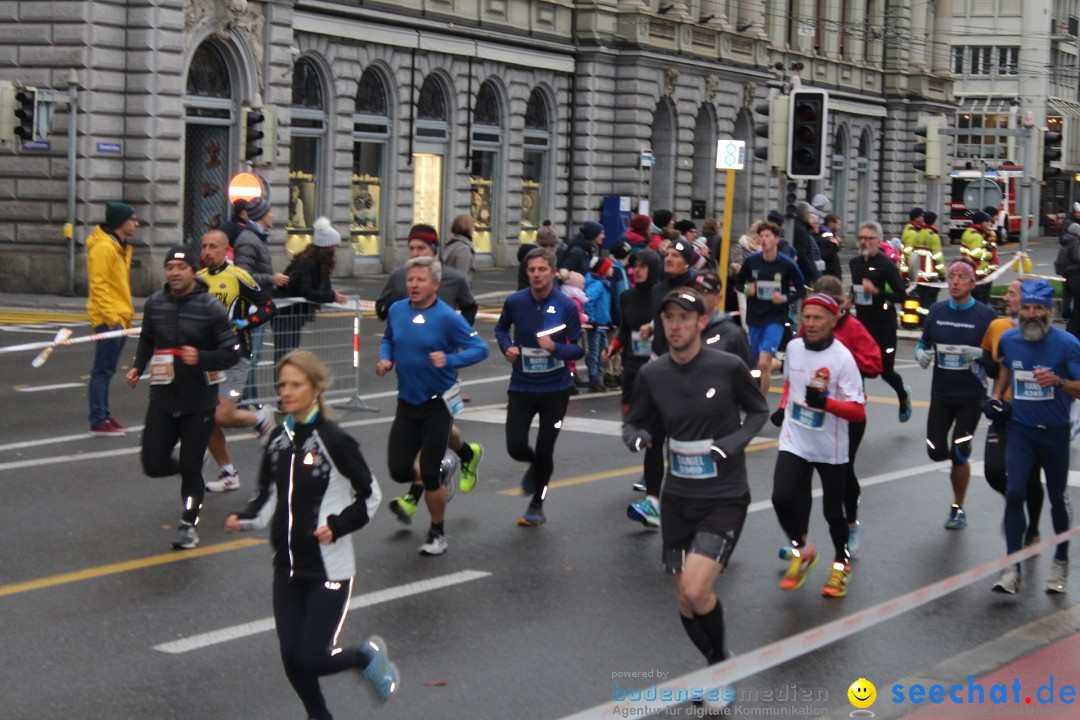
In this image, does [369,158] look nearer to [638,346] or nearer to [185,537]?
[638,346]

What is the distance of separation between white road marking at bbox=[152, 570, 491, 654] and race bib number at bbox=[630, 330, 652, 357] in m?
3.03

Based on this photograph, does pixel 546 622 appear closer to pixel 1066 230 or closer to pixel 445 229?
pixel 1066 230

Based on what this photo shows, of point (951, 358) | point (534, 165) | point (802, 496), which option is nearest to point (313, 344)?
point (951, 358)

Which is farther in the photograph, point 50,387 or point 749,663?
point 50,387

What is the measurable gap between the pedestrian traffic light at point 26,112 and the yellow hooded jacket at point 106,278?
1255cm

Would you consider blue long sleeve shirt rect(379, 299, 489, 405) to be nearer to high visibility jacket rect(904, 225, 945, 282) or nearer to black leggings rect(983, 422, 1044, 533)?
black leggings rect(983, 422, 1044, 533)

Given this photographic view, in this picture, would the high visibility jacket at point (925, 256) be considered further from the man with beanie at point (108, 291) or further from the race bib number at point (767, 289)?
the man with beanie at point (108, 291)

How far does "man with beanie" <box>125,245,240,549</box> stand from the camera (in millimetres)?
9844

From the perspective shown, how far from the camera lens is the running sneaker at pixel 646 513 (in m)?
10.8

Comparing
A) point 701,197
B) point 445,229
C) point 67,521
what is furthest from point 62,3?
point 701,197

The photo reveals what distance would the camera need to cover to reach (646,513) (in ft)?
35.6

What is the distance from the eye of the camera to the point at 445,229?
39.2m

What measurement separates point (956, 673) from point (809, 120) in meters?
12.9

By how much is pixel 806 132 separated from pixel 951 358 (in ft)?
28.9
